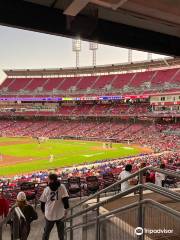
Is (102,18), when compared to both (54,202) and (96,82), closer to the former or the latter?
(54,202)

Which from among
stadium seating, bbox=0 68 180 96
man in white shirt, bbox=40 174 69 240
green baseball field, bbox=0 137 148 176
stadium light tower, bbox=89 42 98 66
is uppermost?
stadium light tower, bbox=89 42 98 66

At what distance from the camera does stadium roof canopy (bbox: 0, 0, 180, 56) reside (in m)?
4.31

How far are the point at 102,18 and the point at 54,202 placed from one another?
390 cm

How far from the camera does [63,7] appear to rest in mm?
4863

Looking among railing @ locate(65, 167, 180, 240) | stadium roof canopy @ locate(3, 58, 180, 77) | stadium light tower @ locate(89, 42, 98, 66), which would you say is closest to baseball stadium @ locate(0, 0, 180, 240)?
railing @ locate(65, 167, 180, 240)

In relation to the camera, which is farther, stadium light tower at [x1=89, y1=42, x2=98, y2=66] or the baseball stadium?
stadium light tower at [x1=89, y1=42, x2=98, y2=66]

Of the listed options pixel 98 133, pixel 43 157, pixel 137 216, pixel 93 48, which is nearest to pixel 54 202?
pixel 137 216

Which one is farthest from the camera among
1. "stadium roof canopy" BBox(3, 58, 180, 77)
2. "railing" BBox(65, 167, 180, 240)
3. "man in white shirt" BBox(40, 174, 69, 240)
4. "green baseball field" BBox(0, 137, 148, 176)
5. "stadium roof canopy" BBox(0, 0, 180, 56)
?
"stadium roof canopy" BBox(3, 58, 180, 77)

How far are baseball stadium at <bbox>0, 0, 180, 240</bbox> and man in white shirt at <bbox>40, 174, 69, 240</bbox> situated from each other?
328 millimetres

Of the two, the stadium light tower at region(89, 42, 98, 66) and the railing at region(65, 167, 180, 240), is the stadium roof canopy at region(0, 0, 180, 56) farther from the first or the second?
the stadium light tower at region(89, 42, 98, 66)

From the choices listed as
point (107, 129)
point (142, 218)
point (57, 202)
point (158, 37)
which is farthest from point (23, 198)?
point (107, 129)

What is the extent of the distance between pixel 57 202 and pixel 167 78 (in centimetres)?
6156

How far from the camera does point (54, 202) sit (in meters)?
6.71

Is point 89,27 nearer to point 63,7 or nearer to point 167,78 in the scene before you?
point 63,7
